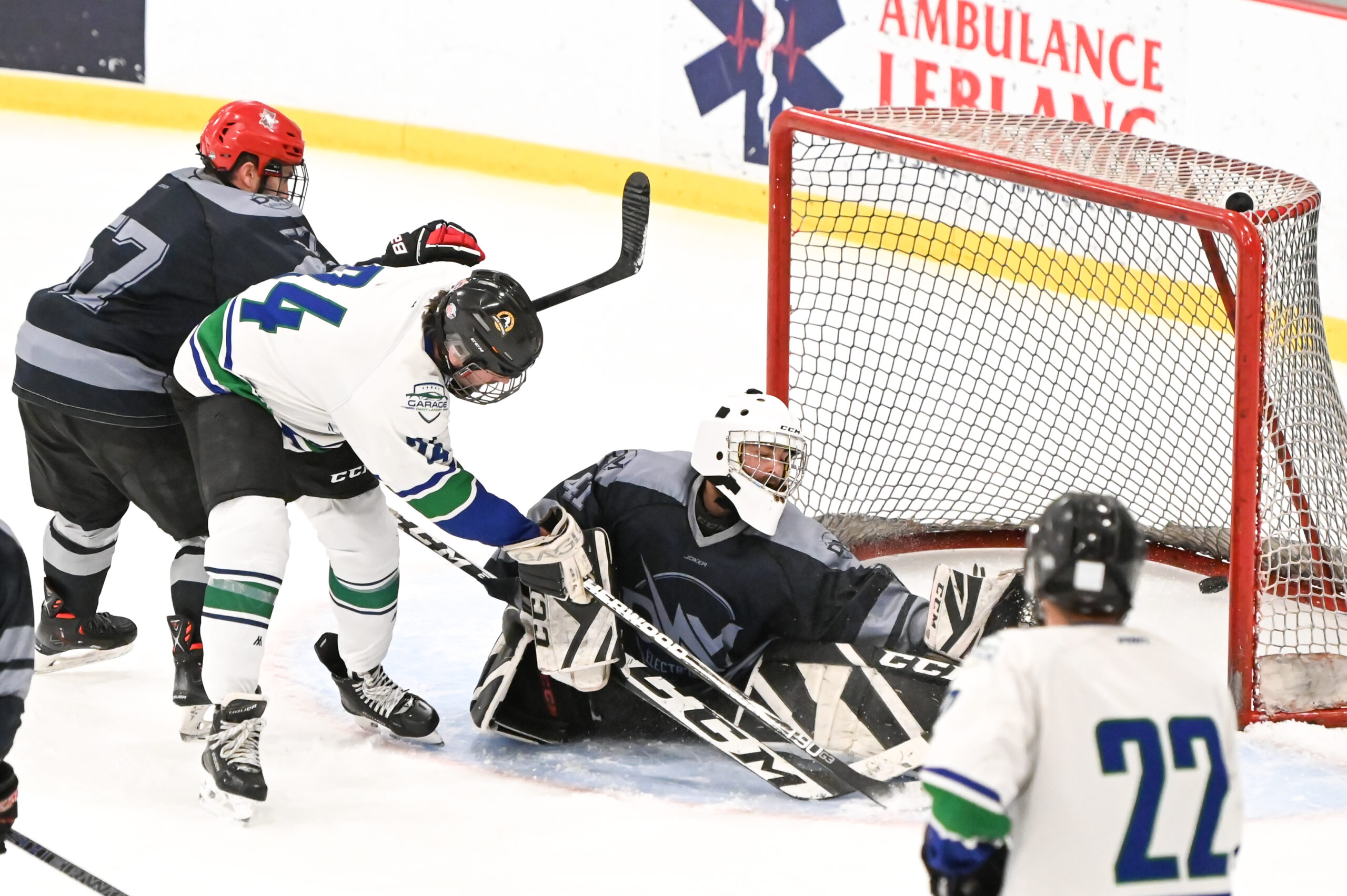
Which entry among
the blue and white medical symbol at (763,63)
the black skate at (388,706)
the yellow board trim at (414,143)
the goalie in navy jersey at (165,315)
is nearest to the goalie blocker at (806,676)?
the black skate at (388,706)

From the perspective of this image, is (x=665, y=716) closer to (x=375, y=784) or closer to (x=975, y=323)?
(x=375, y=784)

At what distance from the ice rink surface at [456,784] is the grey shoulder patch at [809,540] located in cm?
39

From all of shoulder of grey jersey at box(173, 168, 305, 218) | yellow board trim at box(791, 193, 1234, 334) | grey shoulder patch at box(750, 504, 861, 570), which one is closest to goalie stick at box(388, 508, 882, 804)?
grey shoulder patch at box(750, 504, 861, 570)

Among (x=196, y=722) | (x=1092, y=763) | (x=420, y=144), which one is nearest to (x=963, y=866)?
(x=1092, y=763)

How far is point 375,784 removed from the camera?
123 inches

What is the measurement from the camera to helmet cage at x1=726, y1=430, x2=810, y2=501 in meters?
3.02

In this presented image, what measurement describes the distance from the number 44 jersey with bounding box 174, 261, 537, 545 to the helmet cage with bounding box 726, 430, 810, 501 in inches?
14.0

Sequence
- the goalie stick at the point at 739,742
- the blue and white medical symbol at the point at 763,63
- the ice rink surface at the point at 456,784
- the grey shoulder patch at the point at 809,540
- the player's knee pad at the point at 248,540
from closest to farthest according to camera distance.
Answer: the ice rink surface at the point at 456,784 → the player's knee pad at the point at 248,540 → the goalie stick at the point at 739,742 → the grey shoulder patch at the point at 809,540 → the blue and white medical symbol at the point at 763,63

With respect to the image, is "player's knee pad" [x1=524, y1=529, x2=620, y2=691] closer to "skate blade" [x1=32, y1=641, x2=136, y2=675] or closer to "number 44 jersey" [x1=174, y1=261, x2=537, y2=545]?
"number 44 jersey" [x1=174, y1=261, x2=537, y2=545]

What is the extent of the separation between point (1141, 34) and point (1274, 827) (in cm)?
319

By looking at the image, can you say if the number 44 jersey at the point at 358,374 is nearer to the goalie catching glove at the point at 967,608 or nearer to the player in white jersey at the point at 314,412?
the player in white jersey at the point at 314,412

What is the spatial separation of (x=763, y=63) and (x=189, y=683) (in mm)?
3732

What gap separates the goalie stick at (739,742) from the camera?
3020mm

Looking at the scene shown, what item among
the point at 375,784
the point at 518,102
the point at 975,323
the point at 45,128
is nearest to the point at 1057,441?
the point at 975,323
